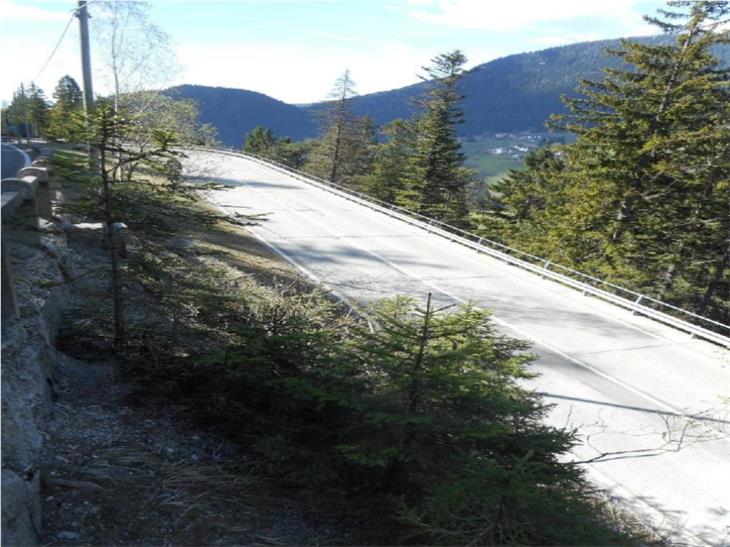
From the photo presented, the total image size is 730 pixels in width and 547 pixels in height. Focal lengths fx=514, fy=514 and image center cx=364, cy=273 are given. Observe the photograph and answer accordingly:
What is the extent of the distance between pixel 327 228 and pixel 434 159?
16.8m

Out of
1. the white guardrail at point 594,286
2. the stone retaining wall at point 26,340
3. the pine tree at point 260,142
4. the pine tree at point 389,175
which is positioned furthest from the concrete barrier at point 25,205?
the pine tree at point 260,142

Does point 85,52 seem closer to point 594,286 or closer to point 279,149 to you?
point 594,286

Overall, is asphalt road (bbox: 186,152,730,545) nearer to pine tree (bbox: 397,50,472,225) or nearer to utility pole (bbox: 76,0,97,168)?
utility pole (bbox: 76,0,97,168)

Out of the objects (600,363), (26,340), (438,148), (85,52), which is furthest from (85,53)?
(438,148)

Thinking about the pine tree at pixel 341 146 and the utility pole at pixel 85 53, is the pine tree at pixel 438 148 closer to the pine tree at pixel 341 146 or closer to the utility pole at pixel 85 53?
the pine tree at pixel 341 146

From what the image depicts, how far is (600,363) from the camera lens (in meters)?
11.6

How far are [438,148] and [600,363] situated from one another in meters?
28.6

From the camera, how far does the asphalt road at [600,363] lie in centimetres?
729

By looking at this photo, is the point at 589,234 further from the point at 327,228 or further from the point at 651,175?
the point at 327,228

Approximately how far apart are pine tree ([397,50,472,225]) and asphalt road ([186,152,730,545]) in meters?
14.2

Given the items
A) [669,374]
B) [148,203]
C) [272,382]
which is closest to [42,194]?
[148,203]

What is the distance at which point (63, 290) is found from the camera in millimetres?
7258

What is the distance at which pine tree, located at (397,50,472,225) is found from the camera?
37562 millimetres

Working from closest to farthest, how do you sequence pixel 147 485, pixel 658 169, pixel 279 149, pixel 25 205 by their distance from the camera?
pixel 147 485
pixel 25 205
pixel 658 169
pixel 279 149
